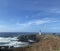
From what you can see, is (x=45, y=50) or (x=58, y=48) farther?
(x=58, y=48)

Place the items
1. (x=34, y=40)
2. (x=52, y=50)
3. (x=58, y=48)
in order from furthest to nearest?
(x=34, y=40) → (x=58, y=48) → (x=52, y=50)

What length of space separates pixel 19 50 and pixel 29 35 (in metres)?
4.17

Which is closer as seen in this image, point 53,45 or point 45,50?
point 45,50

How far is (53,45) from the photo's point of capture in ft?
34.1

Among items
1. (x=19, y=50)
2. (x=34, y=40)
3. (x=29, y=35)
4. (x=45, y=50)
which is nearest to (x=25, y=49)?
(x=19, y=50)

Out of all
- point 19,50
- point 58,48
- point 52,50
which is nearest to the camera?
point 19,50

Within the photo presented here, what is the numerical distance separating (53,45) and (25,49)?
2.20 m

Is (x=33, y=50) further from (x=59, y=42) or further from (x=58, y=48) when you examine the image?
(x=59, y=42)

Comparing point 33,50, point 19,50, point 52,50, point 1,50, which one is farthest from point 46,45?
point 1,50

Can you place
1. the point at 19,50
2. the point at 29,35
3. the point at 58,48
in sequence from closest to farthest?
the point at 19,50
the point at 58,48
the point at 29,35

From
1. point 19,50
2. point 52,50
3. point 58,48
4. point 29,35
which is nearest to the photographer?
point 19,50

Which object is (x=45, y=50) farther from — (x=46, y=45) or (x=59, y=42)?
(x=59, y=42)

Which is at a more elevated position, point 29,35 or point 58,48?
point 29,35

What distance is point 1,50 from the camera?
8844 mm
